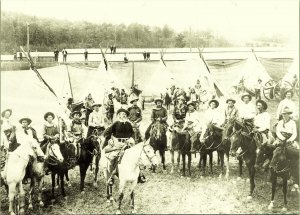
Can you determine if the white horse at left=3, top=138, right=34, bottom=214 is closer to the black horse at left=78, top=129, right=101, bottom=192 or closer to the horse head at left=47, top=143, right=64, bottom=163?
the horse head at left=47, top=143, right=64, bottom=163

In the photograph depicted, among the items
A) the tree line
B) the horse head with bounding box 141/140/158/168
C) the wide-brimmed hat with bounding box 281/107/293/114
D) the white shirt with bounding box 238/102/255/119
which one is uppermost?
the tree line

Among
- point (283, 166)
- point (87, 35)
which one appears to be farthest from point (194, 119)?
point (87, 35)

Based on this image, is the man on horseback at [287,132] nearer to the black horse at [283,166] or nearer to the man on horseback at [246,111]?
the black horse at [283,166]

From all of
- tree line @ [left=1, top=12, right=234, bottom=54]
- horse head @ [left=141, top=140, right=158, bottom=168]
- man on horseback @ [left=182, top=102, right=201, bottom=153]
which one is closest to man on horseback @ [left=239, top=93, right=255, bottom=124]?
man on horseback @ [left=182, top=102, right=201, bottom=153]

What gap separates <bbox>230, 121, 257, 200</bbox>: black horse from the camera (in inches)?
248

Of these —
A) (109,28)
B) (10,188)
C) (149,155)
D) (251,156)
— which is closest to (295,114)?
(251,156)

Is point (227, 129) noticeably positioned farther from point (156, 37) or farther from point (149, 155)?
point (156, 37)

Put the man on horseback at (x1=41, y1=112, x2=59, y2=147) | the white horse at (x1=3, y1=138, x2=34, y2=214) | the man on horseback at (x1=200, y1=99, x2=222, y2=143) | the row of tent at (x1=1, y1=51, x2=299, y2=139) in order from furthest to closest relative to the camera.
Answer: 1. the man on horseback at (x1=200, y1=99, x2=222, y2=143)
2. the row of tent at (x1=1, y1=51, x2=299, y2=139)
3. the man on horseback at (x1=41, y1=112, x2=59, y2=147)
4. the white horse at (x1=3, y1=138, x2=34, y2=214)

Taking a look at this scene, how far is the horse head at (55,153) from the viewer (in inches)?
242

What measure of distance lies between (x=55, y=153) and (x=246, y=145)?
3231mm

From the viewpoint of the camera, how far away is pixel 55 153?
6.19 meters

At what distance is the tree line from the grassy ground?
279cm

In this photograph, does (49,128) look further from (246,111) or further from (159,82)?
(159,82)

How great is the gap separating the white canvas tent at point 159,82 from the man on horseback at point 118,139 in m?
3.99
